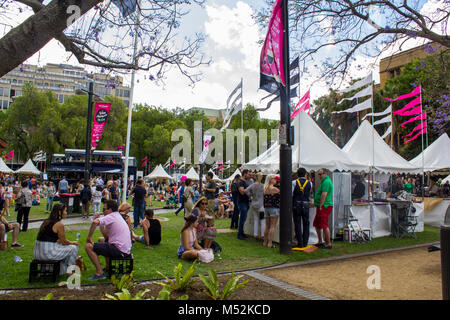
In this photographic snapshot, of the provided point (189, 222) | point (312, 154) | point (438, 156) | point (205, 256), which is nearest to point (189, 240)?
point (189, 222)

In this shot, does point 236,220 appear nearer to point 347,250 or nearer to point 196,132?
point 347,250

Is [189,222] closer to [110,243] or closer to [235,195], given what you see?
[110,243]

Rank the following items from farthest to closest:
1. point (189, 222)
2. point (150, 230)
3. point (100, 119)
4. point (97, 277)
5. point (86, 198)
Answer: point (100, 119), point (86, 198), point (150, 230), point (189, 222), point (97, 277)

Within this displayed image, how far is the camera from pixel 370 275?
21.2 feet

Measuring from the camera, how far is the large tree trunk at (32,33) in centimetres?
395

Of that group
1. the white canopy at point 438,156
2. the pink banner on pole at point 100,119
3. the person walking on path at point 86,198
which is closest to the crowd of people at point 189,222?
the person walking on path at point 86,198

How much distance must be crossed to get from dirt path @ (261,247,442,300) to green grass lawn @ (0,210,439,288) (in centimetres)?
83

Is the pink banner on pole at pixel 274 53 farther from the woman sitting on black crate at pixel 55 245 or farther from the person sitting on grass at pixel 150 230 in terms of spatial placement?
the woman sitting on black crate at pixel 55 245

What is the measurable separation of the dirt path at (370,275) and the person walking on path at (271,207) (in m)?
2.03

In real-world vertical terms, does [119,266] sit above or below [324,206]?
below

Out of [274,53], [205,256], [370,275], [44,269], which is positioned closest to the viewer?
[44,269]

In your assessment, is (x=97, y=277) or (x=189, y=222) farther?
(x=189, y=222)

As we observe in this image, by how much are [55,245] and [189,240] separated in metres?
2.69

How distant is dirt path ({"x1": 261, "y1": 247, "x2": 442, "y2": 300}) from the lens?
530 cm
